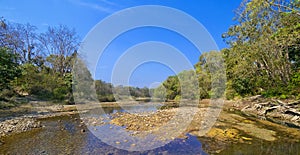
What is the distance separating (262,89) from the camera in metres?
18.8

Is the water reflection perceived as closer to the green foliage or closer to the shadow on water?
the shadow on water

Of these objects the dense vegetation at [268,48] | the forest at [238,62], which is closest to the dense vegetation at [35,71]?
the forest at [238,62]

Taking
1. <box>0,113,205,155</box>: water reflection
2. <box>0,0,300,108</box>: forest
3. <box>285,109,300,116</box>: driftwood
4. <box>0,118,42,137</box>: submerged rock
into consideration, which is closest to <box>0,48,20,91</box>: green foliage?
<box>0,0,300,108</box>: forest

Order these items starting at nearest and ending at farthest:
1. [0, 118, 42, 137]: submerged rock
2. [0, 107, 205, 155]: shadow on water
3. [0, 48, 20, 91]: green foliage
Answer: [0, 107, 205, 155]: shadow on water → [0, 118, 42, 137]: submerged rock → [0, 48, 20, 91]: green foliage

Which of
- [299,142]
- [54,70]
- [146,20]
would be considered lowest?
[299,142]

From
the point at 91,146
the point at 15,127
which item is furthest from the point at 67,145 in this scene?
the point at 15,127

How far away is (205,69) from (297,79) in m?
15.4

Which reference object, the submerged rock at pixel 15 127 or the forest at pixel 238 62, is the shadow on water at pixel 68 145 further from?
the forest at pixel 238 62

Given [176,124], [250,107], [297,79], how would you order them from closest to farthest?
1. [176,124]
2. [297,79]
3. [250,107]

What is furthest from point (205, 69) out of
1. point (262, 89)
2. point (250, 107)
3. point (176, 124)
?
point (176, 124)

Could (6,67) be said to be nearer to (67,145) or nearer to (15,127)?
(15,127)

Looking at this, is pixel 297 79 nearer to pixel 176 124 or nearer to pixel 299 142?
pixel 299 142

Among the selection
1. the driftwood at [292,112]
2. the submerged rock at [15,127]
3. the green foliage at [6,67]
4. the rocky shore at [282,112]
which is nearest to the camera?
the submerged rock at [15,127]

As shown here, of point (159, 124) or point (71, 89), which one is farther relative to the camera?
point (71, 89)
